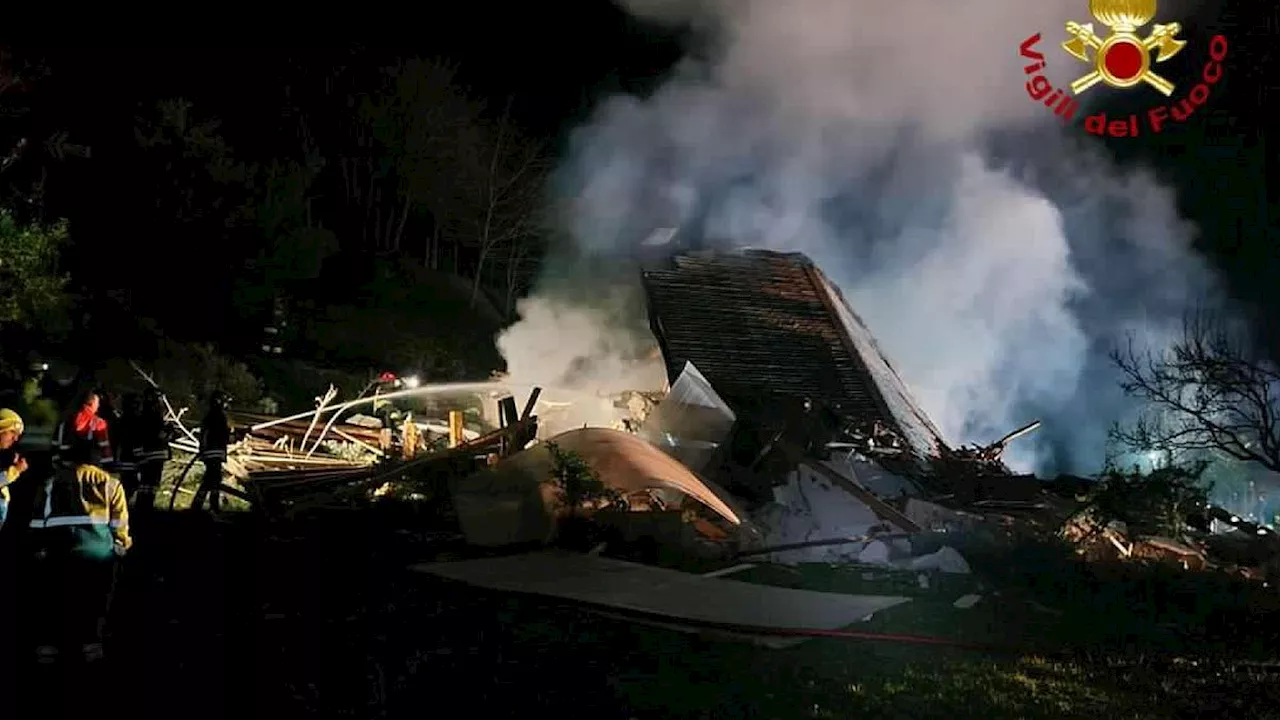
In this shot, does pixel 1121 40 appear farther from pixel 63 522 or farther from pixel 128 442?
pixel 63 522

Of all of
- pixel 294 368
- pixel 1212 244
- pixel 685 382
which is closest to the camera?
pixel 685 382

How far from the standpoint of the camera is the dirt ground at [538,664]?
223 inches

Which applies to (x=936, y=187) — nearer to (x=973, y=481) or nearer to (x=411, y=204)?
(x=973, y=481)

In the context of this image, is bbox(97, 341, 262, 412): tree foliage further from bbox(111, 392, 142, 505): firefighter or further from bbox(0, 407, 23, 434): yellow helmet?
bbox(0, 407, 23, 434): yellow helmet

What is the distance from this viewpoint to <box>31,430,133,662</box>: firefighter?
6.00 metres

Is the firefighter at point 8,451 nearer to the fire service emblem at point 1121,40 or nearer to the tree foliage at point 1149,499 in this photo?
the tree foliage at point 1149,499

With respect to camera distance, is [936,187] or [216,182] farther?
[936,187]

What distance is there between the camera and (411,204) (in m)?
36.4

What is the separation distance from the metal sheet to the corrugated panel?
24.6ft

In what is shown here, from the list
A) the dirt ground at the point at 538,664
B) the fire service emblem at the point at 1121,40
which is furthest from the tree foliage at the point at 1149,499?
the fire service emblem at the point at 1121,40

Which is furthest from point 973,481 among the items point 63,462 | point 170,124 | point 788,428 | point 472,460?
point 170,124

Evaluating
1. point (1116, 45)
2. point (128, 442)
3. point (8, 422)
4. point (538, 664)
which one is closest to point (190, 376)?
point (128, 442)

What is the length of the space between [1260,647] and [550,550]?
6.51 m

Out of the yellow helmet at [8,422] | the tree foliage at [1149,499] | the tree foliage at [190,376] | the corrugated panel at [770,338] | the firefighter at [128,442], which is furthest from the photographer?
the tree foliage at [190,376]
